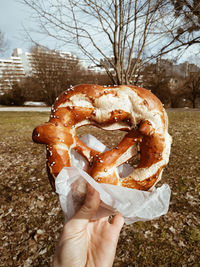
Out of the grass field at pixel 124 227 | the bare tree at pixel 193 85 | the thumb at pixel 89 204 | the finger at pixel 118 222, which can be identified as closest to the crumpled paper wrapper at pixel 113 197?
the thumb at pixel 89 204

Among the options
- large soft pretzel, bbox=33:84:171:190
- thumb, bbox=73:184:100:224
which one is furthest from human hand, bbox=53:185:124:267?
large soft pretzel, bbox=33:84:171:190

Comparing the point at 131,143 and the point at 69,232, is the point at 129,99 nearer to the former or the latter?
the point at 131,143

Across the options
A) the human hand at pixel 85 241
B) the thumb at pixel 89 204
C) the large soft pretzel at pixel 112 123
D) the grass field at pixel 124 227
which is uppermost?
the large soft pretzel at pixel 112 123

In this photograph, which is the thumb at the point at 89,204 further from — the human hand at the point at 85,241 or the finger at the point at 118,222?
the finger at the point at 118,222

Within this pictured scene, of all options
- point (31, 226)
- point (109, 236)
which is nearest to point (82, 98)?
point (109, 236)

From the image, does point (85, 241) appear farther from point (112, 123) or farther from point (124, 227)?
point (124, 227)

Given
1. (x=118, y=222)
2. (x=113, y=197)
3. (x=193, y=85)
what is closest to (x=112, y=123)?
(x=113, y=197)
